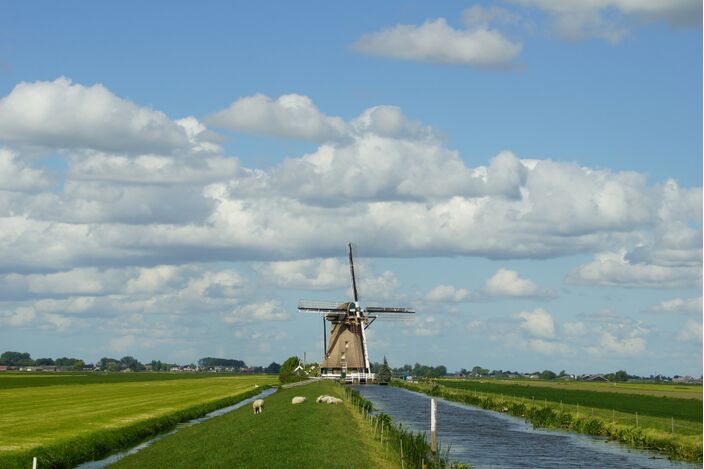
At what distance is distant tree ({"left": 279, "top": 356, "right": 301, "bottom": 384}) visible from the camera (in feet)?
568

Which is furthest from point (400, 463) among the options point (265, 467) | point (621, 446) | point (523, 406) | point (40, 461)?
point (523, 406)

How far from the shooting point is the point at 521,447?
188ft

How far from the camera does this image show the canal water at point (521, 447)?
4906 centimetres

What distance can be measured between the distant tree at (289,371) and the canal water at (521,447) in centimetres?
9085

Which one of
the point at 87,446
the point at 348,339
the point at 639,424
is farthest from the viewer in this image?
the point at 348,339

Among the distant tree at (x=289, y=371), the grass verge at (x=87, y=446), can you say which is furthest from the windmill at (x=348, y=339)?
the grass verge at (x=87, y=446)

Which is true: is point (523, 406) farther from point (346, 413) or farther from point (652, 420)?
point (346, 413)

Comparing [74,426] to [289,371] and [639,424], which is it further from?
[289,371]

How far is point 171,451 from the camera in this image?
46406 millimetres

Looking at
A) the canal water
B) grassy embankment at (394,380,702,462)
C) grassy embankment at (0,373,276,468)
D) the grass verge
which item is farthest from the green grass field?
grassy embankment at (394,380,702,462)

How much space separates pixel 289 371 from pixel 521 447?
12036 cm

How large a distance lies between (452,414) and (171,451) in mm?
46564

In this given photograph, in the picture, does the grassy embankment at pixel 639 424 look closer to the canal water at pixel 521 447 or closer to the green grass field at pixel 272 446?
the canal water at pixel 521 447

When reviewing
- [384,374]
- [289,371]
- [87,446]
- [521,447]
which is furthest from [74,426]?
[384,374]
